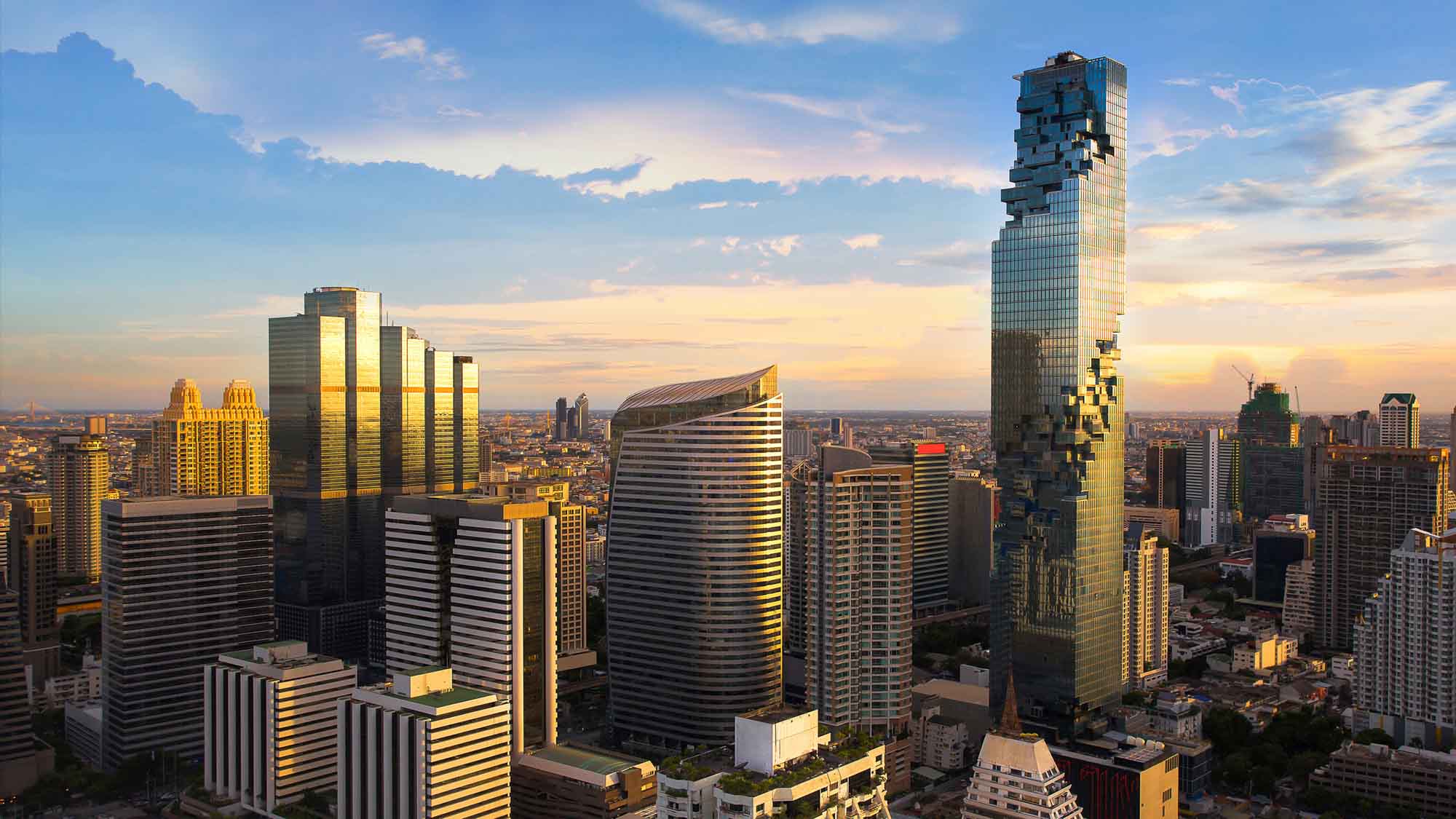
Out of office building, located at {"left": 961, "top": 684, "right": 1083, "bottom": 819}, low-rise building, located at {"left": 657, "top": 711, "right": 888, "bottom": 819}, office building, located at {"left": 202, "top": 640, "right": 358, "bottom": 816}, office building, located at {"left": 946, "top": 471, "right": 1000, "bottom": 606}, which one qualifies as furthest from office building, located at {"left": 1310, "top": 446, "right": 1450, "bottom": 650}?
office building, located at {"left": 202, "top": 640, "right": 358, "bottom": 816}

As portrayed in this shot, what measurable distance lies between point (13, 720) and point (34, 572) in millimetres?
15703

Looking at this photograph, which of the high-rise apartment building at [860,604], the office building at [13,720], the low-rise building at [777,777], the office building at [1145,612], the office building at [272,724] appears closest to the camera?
the low-rise building at [777,777]

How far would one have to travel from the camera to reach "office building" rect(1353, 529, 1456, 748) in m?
38.2

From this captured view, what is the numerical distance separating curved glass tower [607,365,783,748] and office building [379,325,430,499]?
859 inches

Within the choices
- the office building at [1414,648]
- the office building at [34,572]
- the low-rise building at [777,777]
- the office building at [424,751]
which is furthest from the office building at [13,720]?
the office building at [1414,648]

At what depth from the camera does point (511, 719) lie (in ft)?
105

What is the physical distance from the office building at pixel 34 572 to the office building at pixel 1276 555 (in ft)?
202

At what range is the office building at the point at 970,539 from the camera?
65812mm

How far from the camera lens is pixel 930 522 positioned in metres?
62.9

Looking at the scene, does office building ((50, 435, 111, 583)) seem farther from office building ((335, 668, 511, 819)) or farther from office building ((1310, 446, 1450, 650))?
Answer: office building ((1310, 446, 1450, 650))

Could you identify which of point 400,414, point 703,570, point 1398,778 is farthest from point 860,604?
point 400,414

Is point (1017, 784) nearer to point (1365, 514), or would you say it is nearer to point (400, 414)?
point (1365, 514)

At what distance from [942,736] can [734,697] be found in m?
6.96

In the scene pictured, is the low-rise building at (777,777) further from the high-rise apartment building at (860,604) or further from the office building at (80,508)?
the office building at (80,508)
